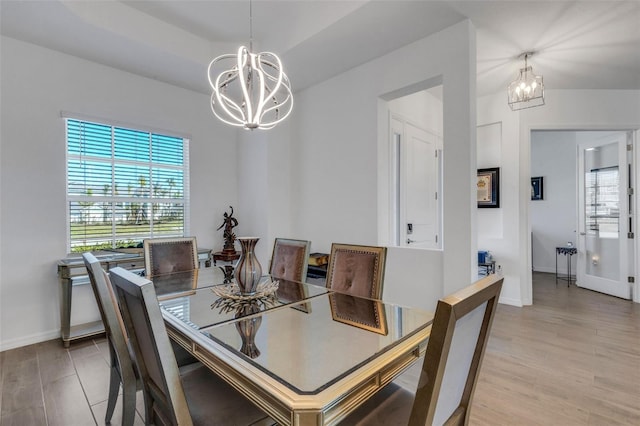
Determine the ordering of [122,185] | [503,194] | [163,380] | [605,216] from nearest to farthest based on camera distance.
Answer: [163,380], [122,185], [503,194], [605,216]

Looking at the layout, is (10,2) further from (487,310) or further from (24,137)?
(487,310)

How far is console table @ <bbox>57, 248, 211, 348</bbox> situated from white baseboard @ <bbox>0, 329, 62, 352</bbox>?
0.53 ft

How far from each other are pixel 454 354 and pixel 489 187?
13.2 feet

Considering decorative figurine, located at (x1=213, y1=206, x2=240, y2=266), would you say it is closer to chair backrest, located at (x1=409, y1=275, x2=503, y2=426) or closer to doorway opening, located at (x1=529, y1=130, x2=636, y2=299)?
chair backrest, located at (x1=409, y1=275, x2=503, y2=426)

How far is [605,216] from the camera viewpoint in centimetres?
460

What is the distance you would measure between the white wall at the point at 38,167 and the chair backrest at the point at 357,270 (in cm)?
284

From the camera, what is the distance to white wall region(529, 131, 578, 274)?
5926 millimetres

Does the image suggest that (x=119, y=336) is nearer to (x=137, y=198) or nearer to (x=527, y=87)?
(x=137, y=198)

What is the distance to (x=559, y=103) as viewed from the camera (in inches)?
162

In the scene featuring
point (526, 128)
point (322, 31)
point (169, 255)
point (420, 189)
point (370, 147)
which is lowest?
point (169, 255)

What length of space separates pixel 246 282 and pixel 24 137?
287 centimetres

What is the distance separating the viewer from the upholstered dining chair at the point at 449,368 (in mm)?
763

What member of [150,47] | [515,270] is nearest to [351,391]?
→ [150,47]

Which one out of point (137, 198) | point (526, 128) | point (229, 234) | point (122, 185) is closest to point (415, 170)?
point (526, 128)
